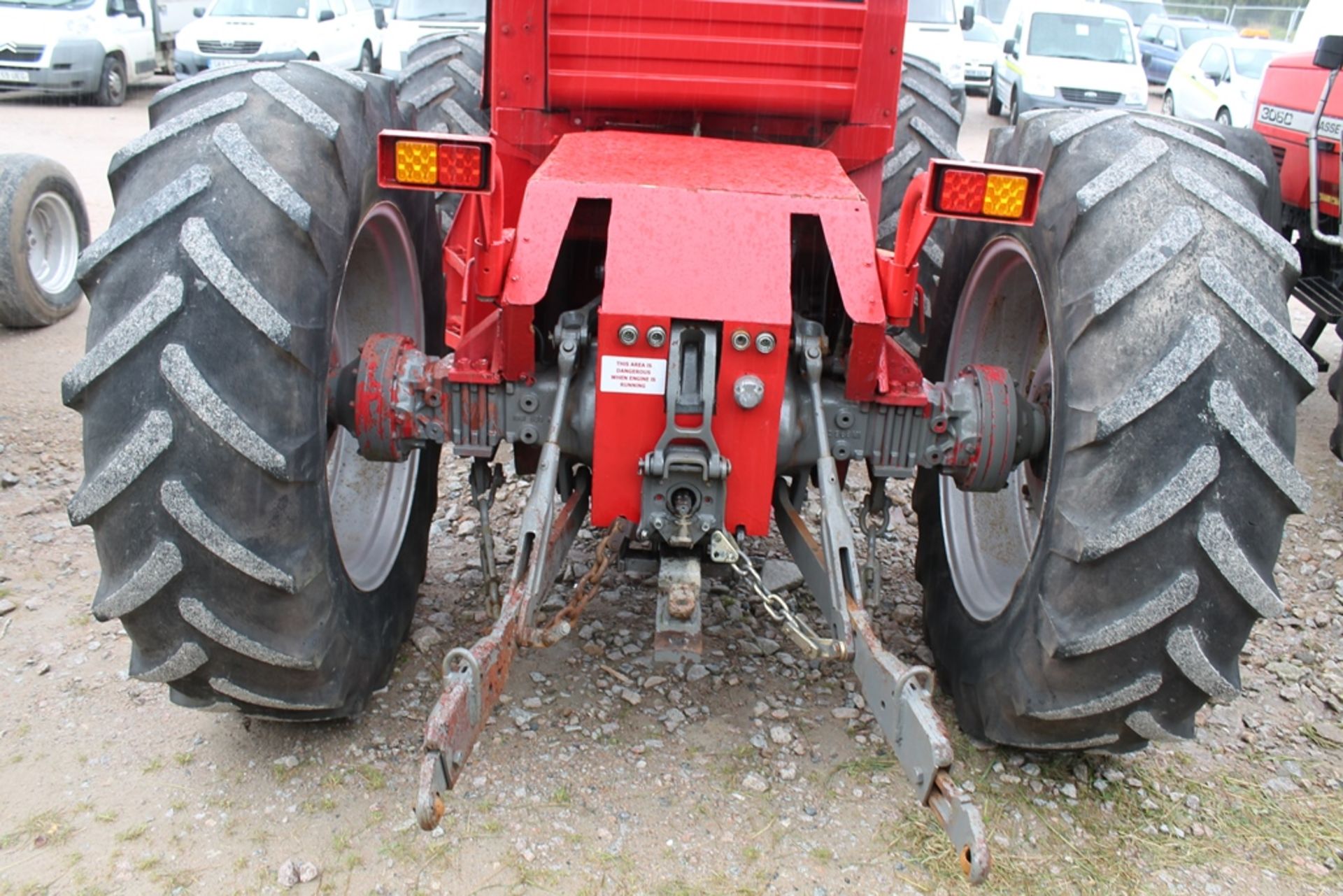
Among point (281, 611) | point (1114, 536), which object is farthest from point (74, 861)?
point (1114, 536)

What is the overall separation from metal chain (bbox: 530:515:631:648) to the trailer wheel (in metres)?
15.5

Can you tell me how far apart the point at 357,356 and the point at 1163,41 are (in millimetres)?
23329

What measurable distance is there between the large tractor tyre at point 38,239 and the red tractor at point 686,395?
12.2ft

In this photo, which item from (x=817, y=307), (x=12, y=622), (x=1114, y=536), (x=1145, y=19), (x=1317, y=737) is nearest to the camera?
(x=1114, y=536)

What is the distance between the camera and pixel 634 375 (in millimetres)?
2508

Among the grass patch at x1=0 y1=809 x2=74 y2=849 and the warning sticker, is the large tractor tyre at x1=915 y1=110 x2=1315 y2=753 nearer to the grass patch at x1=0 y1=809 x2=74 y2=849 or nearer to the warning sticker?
the warning sticker

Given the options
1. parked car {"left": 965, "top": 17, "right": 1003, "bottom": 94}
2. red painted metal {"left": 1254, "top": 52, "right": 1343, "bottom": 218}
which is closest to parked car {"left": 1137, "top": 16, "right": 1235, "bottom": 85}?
parked car {"left": 965, "top": 17, "right": 1003, "bottom": 94}

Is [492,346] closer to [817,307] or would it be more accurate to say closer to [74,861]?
[817,307]

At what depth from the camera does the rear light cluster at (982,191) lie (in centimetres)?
238

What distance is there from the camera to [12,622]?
3621 mm

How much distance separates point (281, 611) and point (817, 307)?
166cm

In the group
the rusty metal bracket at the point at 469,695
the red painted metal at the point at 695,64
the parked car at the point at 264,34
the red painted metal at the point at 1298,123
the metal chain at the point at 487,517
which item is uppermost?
the red painted metal at the point at 695,64

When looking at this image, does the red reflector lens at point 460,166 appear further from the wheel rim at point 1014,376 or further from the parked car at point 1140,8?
the parked car at point 1140,8

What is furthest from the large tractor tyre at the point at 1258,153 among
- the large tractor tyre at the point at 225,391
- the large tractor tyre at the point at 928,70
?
the large tractor tyre at the point at 225,391
